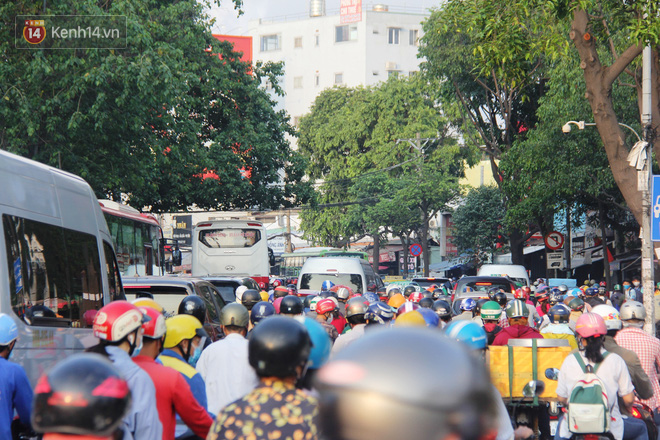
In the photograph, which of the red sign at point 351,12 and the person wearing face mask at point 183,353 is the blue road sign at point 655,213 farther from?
the red sign at point 351,12

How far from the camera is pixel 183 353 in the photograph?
5.60 m

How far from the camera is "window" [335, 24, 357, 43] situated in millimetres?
79675

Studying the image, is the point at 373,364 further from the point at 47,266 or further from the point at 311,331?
the point at 47,266

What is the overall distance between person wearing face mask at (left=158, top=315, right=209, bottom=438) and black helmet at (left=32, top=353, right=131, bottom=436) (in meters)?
2.66

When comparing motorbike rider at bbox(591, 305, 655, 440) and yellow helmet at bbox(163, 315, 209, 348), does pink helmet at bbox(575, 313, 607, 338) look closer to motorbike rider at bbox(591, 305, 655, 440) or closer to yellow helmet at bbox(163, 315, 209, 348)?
motorbike rider at bbox(591, 305, 655, 440)

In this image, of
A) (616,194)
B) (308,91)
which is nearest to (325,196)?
(308,91)

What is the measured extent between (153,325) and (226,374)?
1.08 meters

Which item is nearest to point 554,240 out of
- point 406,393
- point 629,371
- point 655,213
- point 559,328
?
point 655,213

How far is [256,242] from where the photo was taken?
32.0 metres

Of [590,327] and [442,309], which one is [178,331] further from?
[442,309]

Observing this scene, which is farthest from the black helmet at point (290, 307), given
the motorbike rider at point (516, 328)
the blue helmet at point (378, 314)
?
the motorbike rider at point (516, 328)

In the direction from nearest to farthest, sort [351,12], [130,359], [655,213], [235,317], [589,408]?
[130,359], [589,408], [235,317], [655,213], [351,12]

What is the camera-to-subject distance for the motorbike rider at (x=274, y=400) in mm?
3016

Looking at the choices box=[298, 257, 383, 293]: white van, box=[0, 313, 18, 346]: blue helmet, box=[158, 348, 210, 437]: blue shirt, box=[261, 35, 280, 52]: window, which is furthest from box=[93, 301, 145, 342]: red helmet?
box=[261, 35, 280, 52]: window
